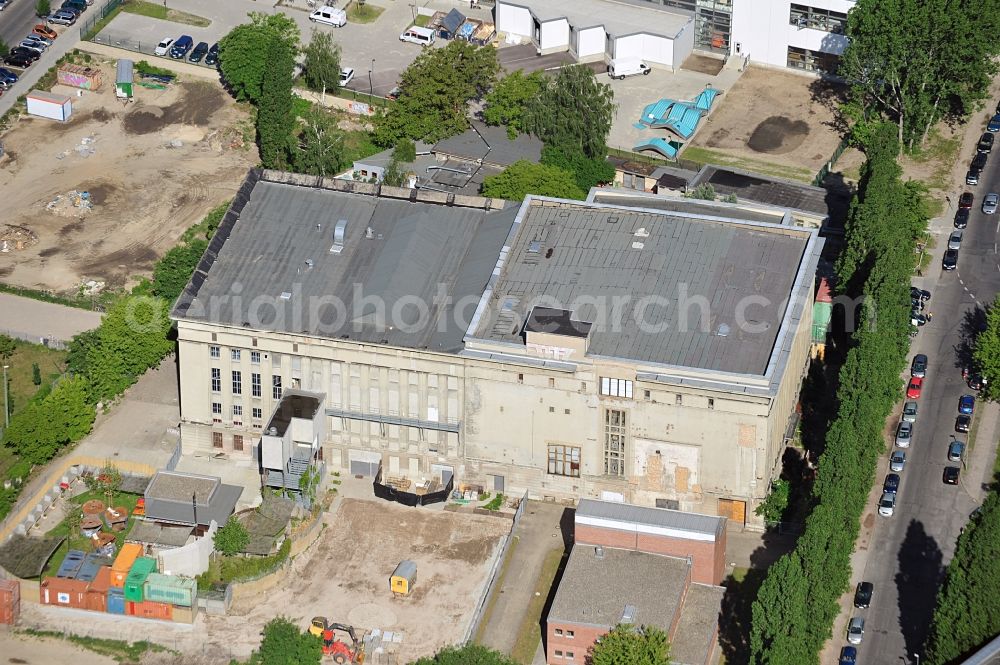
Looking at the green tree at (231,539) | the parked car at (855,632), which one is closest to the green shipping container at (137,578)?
the green tree at (231,539)

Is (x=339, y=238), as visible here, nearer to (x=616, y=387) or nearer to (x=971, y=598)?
(x=616, y=387)

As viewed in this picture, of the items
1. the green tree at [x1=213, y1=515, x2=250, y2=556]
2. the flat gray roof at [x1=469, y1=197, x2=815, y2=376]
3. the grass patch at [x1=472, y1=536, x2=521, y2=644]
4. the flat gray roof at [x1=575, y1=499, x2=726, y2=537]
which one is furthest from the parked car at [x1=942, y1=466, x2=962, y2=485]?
the green tree at [x1=213, y1=515, x2=250, y2=556]

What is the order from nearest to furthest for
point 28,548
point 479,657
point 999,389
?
point 479,657, point 28,548, point 999,389

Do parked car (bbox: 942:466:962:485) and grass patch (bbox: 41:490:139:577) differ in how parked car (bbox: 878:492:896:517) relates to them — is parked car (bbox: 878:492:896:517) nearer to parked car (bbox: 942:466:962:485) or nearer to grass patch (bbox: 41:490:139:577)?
parked car (bbox: 942:466:962:485)

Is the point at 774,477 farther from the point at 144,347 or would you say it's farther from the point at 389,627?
the point at 144,347

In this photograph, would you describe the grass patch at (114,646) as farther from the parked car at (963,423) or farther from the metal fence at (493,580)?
the parked car at (963,423)

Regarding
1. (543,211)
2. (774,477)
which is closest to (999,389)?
(774,477)
